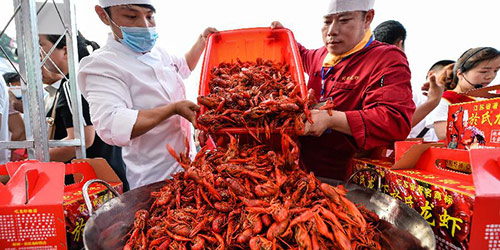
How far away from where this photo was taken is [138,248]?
1.08 metres

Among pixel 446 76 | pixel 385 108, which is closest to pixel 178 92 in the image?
pixel 385 108

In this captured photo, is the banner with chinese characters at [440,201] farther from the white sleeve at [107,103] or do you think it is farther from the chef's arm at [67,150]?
the chef's arm at [67,150]

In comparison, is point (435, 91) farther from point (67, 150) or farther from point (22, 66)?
point (67, 150)

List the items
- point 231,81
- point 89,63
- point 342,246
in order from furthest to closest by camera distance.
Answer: point 231,81
point 89,63
point 342,246

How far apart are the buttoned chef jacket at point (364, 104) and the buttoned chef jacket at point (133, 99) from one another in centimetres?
133

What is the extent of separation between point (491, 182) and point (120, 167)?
10.4ft

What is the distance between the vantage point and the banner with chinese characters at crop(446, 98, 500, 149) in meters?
1.36

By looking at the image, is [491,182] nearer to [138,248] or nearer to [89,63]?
[138,248]

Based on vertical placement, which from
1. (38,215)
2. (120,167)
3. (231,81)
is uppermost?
(231,81)

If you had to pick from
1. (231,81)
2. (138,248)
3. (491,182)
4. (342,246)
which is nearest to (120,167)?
(231,81)

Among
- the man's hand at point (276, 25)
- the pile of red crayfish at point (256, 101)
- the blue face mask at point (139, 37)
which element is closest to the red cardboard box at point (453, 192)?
the pile of red crayfish at point (256, 101)

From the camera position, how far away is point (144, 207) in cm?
135

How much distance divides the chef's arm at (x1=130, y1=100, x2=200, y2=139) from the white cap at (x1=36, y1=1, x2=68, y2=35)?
1750 millimetres

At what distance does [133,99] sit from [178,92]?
45cm
